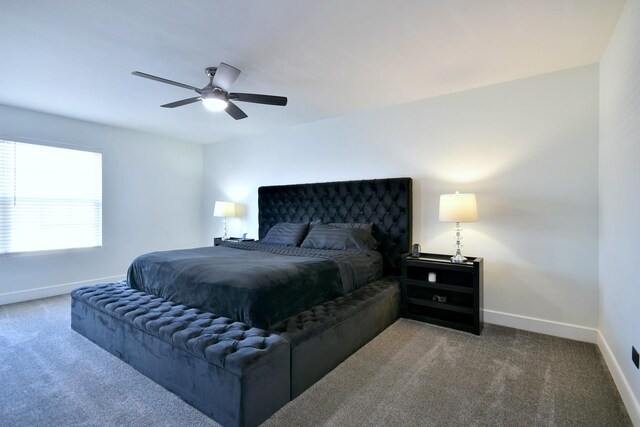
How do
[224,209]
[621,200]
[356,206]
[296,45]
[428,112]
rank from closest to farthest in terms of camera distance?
[621,200], [296,45], [428,112], [356,206], [224,209]

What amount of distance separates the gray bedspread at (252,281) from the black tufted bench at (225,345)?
0.08m

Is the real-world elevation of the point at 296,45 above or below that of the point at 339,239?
above

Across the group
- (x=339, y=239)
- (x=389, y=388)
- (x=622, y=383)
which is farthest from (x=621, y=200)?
(x=339, y=239)

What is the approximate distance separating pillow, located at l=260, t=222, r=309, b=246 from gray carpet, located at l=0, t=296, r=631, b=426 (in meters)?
1.80

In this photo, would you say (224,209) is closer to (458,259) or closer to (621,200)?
(458,259)

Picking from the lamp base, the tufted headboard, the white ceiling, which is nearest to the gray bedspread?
the tufted headboard

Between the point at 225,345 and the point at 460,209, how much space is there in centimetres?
240

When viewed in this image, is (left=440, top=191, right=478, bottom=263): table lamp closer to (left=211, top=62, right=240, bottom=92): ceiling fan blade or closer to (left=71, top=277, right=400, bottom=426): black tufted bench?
(left=71, top=277, right=400, bottom=426): black tufted bench

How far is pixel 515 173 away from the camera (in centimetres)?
312

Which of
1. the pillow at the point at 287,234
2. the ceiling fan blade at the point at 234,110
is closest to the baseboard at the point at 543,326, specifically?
the pillow at the point at 287,234

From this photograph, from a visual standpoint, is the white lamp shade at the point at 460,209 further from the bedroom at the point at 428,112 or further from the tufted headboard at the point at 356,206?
the tufted headboard at the point at 356,206

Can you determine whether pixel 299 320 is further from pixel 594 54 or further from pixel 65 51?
pixel 594 54

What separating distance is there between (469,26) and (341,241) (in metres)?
2.41

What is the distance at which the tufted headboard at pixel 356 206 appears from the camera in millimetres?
3734
